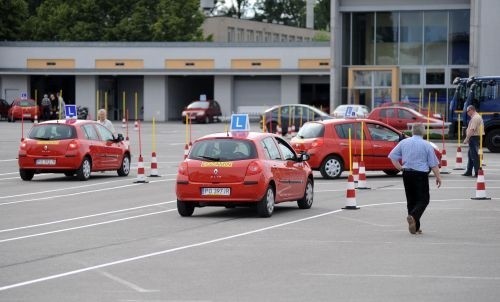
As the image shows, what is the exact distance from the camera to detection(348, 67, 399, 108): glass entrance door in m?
67.8

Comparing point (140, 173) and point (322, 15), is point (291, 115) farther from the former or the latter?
point (322, 15)

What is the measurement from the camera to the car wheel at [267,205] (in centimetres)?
1964

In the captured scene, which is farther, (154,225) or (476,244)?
(154,225)

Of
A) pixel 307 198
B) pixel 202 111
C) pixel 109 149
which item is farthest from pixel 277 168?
pixel 202 111

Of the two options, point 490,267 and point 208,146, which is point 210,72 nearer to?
point 208,146

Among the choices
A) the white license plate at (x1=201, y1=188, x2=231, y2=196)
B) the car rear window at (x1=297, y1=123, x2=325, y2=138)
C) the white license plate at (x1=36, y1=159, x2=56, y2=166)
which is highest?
the car rear window at (x1=297, y1=123, x2=325, y2=138)

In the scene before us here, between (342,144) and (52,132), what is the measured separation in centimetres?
696

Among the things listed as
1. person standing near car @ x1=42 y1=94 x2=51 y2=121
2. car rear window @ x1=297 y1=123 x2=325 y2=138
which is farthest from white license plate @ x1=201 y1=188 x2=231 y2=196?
person standing near car @ x1=42 y1=94 x2=51 y2=121

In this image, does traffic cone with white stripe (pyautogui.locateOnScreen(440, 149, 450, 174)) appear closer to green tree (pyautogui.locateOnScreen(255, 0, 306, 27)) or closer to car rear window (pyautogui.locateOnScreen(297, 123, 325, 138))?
car rear window (pyautogui.locateOnScreen(297, 123, 325, 138))

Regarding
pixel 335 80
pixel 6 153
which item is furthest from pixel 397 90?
pixel 6 153

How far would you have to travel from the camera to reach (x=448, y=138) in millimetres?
51062

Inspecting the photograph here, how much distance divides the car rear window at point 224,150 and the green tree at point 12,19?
75.1 m

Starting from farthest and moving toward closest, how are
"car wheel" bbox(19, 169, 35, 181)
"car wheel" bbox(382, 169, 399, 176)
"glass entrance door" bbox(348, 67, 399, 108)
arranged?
"glass entrance door" bbox(348, 67, 399, 108) → "car wheel" bbox(382, 169, 399, 176) → "car wheel" bbox(19, 169, 35, 181)

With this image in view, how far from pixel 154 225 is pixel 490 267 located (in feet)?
21.4
